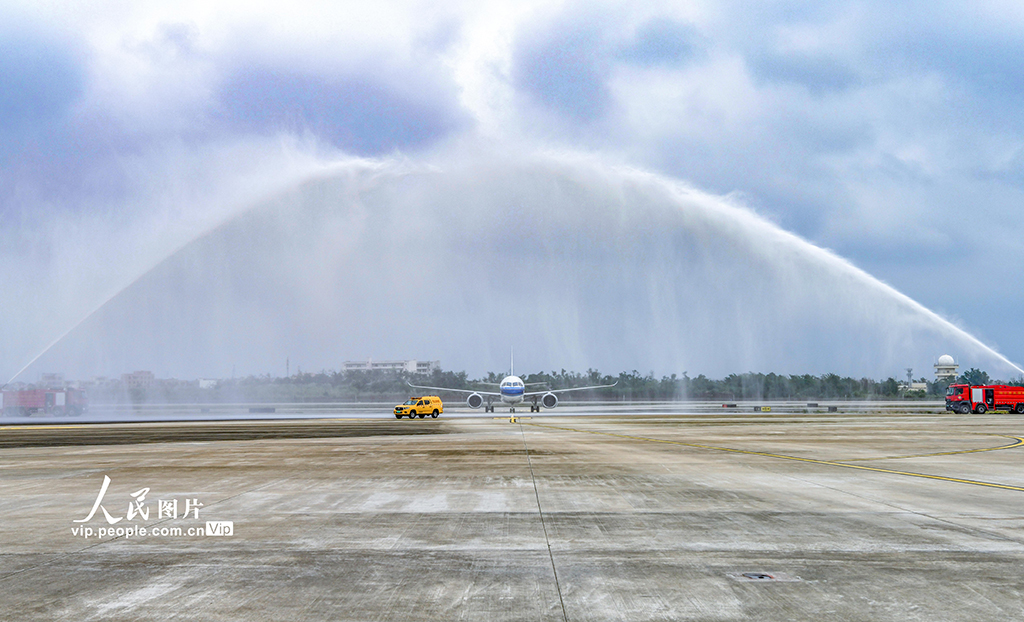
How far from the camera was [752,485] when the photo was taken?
49.8ft

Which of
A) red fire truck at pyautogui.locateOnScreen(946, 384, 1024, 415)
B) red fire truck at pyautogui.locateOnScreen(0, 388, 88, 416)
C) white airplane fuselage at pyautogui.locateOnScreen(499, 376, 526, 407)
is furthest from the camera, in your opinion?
red fire truck at pyautogui.locateOnScreen(0, 388, 88, 416)

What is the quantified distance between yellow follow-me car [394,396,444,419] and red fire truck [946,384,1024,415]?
52790mm

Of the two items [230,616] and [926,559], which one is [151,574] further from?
[926,559]

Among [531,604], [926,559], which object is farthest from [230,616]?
[926,559]

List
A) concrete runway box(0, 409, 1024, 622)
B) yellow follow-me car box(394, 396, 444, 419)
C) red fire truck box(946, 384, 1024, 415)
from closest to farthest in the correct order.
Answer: concrete runway box(0, 409, 1024, 622), yellow follow-me car box(394, 396, 444, 419), red fire truck box(946, 384, 1024, 415)

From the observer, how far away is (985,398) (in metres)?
66.6

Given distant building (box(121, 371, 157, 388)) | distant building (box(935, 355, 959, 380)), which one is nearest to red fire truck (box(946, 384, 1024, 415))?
distant building (box(935, 355, 959, 380))

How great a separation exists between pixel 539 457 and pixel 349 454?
6827 mm

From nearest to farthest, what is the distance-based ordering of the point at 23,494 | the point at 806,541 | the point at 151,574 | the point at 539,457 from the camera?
the point at 151,574 < the point at 806,541 < the point at 23,494 < the point at 539,457

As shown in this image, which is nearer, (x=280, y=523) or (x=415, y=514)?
(x=280, y=523)

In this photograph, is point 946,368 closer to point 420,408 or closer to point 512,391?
point 512,391

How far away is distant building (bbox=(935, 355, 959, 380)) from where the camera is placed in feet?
426

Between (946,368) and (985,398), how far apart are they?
7782 cm

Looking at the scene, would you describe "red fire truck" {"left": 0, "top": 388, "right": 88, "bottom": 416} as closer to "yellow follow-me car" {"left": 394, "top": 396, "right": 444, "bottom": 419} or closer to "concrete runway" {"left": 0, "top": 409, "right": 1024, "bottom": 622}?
"yellow follow-me car" {"left": 394, "top": 396, "right": 444, "bottom": 419}
